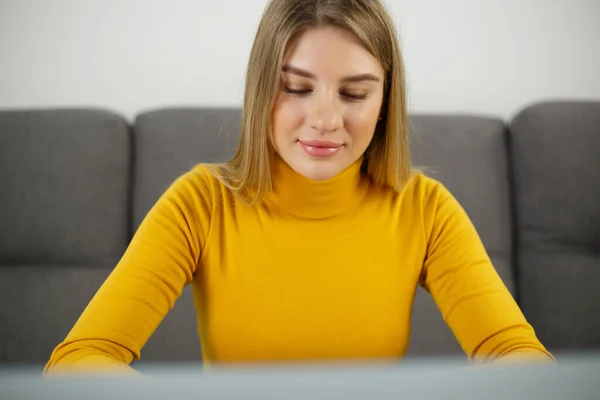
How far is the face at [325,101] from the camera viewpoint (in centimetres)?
81

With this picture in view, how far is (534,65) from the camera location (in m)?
1.70

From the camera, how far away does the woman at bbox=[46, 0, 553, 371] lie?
2.66ft

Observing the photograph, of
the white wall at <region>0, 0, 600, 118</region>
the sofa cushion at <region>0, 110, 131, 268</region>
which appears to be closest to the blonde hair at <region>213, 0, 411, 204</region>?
the sofa cushion at <region>0, 110, 131, 268</region>

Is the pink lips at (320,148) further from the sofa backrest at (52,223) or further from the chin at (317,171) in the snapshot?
the sofa backrest at (52,223)

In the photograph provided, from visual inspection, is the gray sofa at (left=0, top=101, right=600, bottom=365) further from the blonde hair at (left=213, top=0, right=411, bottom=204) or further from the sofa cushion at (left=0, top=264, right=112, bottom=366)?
the blonde hair at (left=213, top=0, right=411, bottom=204)

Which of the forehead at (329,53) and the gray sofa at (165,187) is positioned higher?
the forehead at (329,53)

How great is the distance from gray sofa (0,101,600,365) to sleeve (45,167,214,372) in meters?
0.52

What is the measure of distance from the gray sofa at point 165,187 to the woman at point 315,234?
47 centimetres

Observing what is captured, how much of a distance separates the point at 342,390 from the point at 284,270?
0.73 meters

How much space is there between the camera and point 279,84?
836mm

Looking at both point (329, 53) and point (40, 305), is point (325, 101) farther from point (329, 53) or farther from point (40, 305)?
point (40, 305)

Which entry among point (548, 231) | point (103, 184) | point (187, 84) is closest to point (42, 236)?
point (103, 184)

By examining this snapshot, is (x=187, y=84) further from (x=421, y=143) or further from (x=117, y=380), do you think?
(x=117, y=380)

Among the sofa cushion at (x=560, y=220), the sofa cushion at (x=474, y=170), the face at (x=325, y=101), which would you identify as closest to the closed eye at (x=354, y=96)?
the face at (x=325, y=101)
